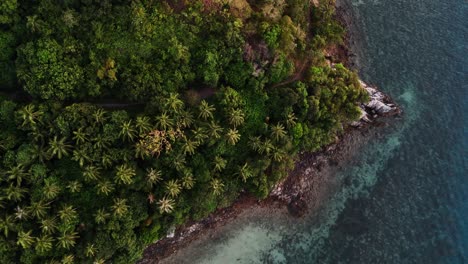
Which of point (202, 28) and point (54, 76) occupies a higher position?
point (202, 28)

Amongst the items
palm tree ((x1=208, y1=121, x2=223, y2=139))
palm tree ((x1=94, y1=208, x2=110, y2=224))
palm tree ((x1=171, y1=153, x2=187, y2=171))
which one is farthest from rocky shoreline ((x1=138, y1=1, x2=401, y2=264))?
palm tree ((x1=208, y1=121, x2=223, y2=139))

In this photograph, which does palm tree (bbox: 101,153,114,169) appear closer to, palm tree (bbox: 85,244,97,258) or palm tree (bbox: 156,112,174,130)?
palm tree (bbox: 156,112,174,130)

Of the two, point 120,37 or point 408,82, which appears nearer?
point 120,37

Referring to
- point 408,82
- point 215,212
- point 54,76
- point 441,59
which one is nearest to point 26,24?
point 54,76

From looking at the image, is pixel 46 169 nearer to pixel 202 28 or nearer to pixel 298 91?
pixel 202 28

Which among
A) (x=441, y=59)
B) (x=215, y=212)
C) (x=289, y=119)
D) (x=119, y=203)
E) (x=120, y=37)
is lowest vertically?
(x=215, y=212)

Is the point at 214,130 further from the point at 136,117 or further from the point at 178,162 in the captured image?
the point at 136,117
